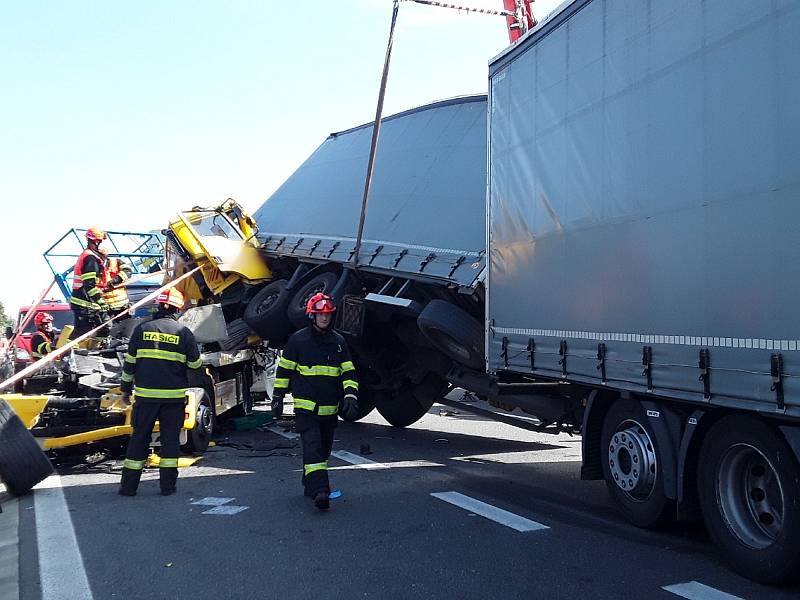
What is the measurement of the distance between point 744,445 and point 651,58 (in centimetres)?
236

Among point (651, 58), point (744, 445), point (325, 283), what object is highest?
point (651, 58)

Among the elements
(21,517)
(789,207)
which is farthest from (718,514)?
(21,517)

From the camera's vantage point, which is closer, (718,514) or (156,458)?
(718,514)

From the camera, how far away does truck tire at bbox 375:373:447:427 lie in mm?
9781

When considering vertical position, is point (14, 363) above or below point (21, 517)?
above

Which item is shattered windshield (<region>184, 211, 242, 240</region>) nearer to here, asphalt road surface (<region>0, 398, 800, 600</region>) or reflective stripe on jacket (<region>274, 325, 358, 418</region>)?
asphalt road surface (<region>0, 398, 800, 600</region>)

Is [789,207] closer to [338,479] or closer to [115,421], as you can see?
[338,479]

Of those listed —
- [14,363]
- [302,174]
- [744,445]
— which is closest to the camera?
[744,445]

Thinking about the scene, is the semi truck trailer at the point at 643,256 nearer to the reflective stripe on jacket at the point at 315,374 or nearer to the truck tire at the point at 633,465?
the truck tire at the point at 633,465

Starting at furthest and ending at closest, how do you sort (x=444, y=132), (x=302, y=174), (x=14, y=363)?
(x=302, y=174) → (x=14, y=363) → (x=444, y=132)

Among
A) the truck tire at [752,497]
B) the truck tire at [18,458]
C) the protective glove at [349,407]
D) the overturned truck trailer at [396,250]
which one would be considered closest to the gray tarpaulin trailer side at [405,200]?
the overturned truck trailer at [396,250]

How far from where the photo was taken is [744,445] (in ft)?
13.6

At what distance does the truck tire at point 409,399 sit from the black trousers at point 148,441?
12.3 feet

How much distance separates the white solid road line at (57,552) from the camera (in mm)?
3955
